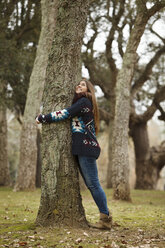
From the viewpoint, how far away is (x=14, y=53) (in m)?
13.4

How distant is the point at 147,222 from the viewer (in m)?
5.26

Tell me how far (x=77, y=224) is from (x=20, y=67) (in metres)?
11.2

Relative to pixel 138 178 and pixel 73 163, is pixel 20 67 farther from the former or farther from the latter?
pixel 73 163

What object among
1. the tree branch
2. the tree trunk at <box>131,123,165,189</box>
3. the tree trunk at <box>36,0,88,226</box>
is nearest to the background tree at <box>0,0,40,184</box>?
the tree branch

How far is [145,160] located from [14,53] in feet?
30.7

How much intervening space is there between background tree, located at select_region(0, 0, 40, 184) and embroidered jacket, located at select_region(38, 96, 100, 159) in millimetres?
9840

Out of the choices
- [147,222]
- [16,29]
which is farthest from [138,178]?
[147,222]

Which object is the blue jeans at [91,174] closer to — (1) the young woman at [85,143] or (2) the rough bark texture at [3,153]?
(1) the young woman at [85,143]

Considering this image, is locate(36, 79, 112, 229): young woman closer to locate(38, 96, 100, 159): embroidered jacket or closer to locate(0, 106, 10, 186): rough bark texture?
locate(38, 96, 100, 159): embroidered jacket

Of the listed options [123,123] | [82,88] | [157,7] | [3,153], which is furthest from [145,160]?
[82,88]

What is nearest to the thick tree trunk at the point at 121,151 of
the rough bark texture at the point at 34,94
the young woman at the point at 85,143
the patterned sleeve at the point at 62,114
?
the rough bark texture at the point at 34,94

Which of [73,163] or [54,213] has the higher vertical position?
[73,163]

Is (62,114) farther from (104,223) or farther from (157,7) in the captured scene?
(157,7)

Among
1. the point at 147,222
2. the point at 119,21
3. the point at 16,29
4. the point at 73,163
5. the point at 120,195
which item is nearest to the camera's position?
the point at 73,163
